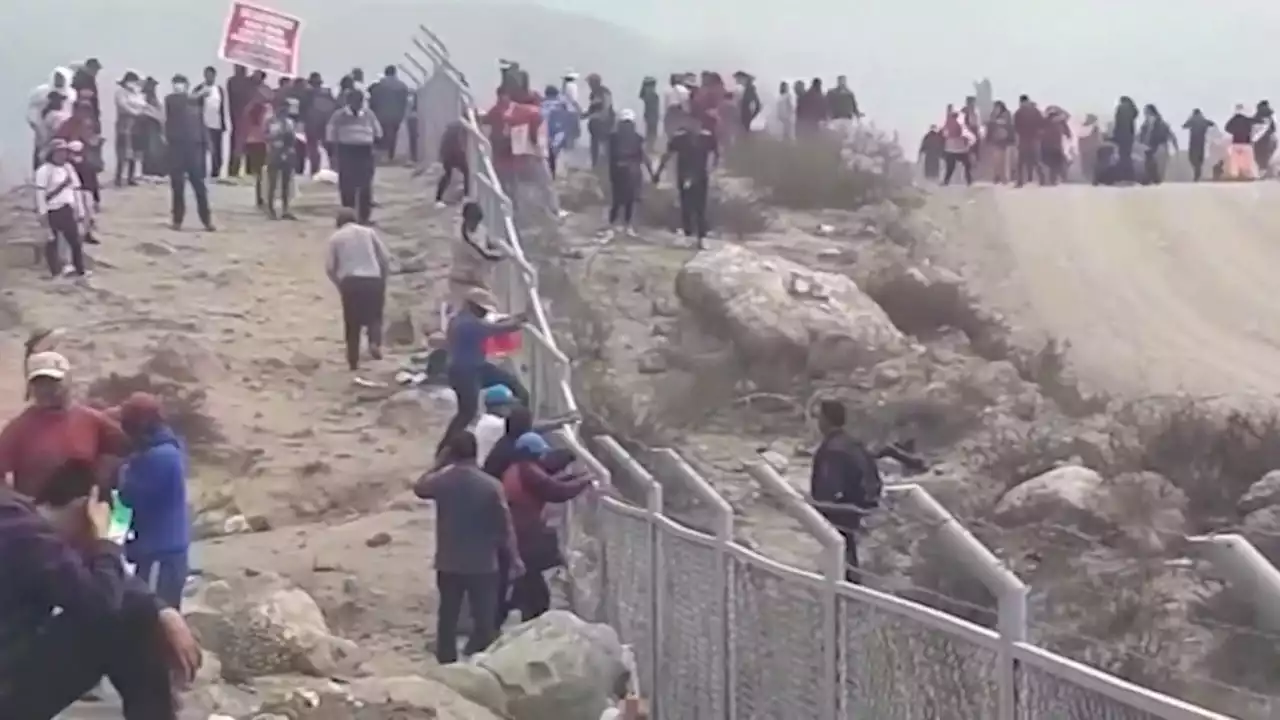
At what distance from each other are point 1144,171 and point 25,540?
30.9 metres

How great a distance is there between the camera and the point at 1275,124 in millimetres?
33938

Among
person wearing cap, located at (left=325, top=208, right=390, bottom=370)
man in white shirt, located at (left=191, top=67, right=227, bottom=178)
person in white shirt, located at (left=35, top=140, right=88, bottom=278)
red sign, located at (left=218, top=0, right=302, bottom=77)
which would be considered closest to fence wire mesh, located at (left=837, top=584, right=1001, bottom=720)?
person wearing cap, located at (left=325, top=208, right=390, bottom=370)

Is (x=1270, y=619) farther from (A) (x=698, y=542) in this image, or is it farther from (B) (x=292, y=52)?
(B) (x=292, y=52)

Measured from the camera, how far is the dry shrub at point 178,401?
16.7 m

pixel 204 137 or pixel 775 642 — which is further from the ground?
pixel 204 137

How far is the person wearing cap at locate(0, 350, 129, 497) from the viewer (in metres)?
8.48

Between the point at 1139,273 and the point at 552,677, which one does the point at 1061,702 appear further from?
the point at 1139,273

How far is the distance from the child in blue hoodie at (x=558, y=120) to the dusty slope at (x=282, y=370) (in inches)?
77.3

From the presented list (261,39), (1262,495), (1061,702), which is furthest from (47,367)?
(261,39)

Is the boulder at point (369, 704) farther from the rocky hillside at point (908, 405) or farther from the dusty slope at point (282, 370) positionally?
the rocky hillside at point (908, 405)

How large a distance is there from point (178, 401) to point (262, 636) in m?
7.55

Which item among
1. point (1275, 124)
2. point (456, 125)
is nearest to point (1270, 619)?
point (456, 125)

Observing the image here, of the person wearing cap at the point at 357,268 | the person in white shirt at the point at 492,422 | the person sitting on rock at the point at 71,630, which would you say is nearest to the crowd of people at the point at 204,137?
the person wearing cap at the point at 357,268

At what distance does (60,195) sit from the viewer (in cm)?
1925
